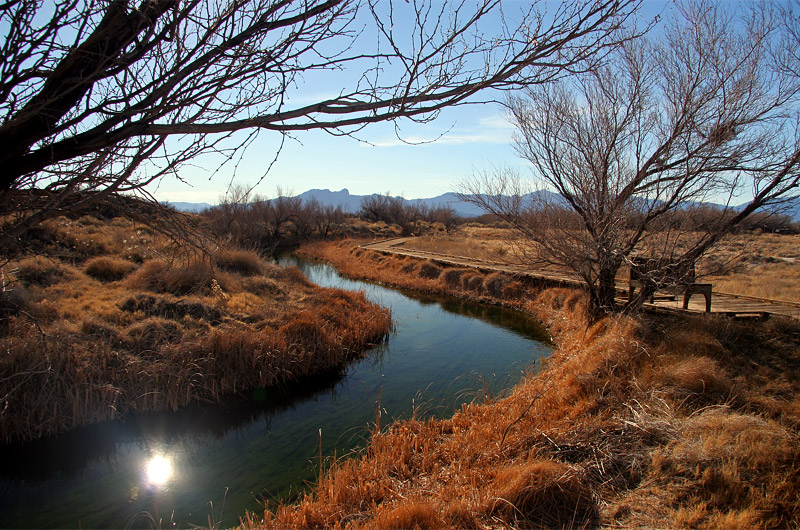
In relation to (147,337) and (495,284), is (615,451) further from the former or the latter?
(495,284)

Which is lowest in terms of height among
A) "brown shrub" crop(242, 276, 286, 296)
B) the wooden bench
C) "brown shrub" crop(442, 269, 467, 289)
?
"brown shrub" crop(442, 269, 467, 289)

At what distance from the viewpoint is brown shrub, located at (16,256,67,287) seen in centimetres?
1068

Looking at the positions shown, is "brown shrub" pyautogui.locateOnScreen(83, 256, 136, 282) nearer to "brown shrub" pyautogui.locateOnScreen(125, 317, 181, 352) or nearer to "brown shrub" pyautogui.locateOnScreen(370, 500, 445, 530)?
"brown shrub" pyautogui.locateOnScreen(125, 317, 181, 352)

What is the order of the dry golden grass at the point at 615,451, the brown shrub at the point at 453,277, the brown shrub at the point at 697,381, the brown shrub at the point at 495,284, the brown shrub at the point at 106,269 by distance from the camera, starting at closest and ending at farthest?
the dry golden grass at the point at 615,451, the brown shrub at the point at 697,381, the brown shrub at the point at 106,269, the brown shrub at the point at 495,284, the brown shrub at the point at 453,277

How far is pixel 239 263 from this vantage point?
15.6 metres

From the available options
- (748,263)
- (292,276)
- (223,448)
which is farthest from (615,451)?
(748,263)

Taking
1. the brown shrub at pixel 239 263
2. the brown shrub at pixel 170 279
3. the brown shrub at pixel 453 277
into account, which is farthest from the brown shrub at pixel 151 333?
the brown shrub at pixel 453 277

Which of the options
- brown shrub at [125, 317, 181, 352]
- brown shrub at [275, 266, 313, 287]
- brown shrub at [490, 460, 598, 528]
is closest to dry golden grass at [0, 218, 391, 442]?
brown shrub at [125, 317, 181, 352]

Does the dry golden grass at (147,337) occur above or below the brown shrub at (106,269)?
below

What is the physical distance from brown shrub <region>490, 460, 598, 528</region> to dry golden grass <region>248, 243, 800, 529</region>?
0.01 metres

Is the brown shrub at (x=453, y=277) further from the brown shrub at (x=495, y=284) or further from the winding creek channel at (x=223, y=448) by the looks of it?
the winding creek channel at (x=223, y=448)

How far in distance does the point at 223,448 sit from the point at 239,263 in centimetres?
979

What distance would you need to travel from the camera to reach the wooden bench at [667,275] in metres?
7.82

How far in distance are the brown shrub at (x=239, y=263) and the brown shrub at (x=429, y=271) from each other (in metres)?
7.65
